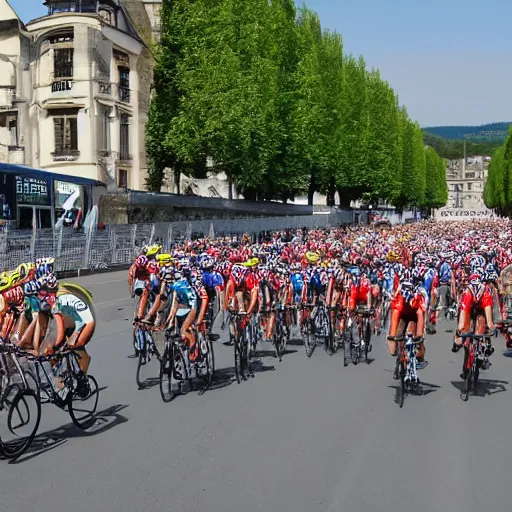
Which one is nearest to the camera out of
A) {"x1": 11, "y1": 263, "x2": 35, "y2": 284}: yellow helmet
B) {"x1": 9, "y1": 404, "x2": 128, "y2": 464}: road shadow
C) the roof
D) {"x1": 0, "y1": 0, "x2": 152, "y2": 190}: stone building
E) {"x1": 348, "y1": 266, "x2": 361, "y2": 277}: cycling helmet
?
{"x1": 9, "y1": 404, "x2": 128, "y2": 464}: road shadow

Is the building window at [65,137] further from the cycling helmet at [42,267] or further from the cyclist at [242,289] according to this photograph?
the cycling helmet at [42,267]

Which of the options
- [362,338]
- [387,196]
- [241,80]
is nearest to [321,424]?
[362,338]

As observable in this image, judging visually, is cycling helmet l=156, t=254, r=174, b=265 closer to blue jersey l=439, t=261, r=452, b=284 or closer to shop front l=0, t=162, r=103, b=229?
blue jersey l=439, t=261, r=452, b=284

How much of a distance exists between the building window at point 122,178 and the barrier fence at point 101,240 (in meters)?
6.61

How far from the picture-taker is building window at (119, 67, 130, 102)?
38125 millimetres

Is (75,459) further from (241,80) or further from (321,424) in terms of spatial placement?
(241,80)

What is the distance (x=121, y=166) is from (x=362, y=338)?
27.2 m

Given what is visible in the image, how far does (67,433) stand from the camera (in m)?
8.12

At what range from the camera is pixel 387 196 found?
67062 millimetres

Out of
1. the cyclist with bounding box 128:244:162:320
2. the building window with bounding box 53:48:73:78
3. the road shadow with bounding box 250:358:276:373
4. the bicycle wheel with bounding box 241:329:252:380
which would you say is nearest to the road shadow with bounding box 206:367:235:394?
the bicycle wheel with bounding box 241:329:252:380

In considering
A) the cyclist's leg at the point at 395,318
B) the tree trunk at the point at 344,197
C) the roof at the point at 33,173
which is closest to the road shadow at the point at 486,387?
the cyclist's leg at the point at 395,318

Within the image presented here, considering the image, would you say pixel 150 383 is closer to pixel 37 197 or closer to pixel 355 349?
pixel 355 349

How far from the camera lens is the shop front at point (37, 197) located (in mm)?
→ 24906

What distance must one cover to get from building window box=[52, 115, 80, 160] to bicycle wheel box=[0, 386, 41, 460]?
30318mm
